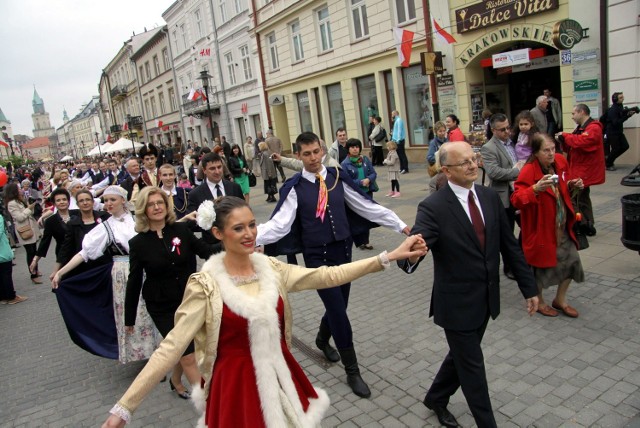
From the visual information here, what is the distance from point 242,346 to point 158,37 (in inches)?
A: 1737

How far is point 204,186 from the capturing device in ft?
19.7

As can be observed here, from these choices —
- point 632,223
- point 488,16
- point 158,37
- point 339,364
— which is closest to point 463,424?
point 339,364

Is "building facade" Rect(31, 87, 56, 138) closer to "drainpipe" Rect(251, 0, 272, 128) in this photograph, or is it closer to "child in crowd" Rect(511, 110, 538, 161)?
"drainpipe" Rect(251, 0, 272, 128)

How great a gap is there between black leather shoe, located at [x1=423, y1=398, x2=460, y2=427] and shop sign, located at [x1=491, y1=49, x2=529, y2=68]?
11.7 meters

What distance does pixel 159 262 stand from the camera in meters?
4.02

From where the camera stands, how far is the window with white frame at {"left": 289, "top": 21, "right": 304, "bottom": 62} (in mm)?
22688

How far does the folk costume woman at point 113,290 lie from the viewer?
15.7ft

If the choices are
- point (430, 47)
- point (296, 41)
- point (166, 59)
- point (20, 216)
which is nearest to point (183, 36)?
point (166, 59)

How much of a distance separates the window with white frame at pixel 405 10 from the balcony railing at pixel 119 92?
46.8m

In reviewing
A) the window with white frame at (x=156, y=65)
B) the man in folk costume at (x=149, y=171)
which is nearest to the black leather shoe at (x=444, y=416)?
the man in folk costume at (x=149, y=171)

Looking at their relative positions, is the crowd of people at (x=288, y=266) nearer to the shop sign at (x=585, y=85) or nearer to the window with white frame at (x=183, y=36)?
the shop sign at (x=585, y=85)

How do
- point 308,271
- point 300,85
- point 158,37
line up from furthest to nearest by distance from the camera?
1. point 158,37
2. point 300,85
3. point 308,271

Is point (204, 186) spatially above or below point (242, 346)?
above

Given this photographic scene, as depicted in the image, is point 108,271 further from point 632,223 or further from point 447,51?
point 447,51
